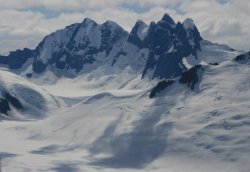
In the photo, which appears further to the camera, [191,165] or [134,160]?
[134,160]

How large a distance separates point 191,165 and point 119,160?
1044 inches

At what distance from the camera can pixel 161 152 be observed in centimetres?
19875

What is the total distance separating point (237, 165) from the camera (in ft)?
579

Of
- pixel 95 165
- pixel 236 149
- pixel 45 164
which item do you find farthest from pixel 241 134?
pixel 45 164

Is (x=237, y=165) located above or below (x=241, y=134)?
below

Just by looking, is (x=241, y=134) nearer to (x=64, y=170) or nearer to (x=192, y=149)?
(x=192, y=149)

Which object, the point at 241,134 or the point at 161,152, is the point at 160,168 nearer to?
the point at 161,152

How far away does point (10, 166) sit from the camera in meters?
193

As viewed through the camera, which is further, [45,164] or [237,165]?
[45,164]

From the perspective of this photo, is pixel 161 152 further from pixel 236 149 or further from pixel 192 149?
pixel 236 149

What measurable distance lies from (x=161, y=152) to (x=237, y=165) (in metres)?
30.7

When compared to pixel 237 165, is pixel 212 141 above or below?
above

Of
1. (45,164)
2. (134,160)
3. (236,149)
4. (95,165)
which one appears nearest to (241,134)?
(236,149)

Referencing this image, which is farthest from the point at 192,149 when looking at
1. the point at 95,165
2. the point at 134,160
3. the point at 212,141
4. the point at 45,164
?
the point at 45,164
